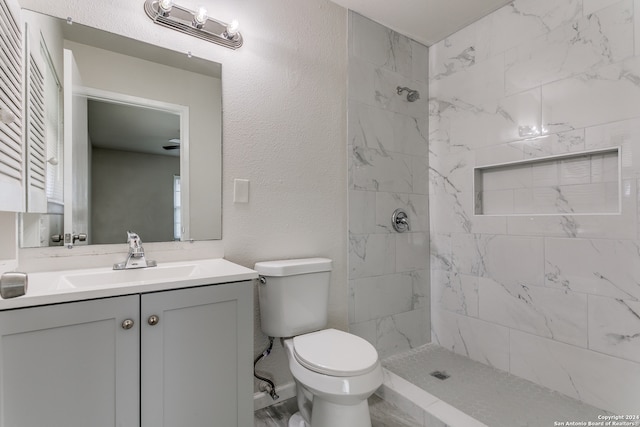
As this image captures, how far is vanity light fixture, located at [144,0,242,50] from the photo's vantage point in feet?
4.75

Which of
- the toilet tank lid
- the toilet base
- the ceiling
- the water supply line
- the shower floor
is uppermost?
the ceiling

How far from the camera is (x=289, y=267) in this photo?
1.60 metres

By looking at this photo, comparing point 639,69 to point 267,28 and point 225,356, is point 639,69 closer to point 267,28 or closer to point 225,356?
point 267,28

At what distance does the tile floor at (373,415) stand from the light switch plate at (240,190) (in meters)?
1.14

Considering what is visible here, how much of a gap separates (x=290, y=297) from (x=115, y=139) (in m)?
1.10

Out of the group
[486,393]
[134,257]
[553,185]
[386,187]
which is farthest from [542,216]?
[134,257]

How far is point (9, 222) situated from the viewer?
115cm

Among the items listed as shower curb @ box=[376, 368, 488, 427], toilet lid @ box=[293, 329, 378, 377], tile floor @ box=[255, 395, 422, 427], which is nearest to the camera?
toilet lid @ box=[293, 329, 378, 377]

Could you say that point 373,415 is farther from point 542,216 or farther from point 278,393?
point 542,216

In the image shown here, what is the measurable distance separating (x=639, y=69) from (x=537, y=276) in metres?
1.14

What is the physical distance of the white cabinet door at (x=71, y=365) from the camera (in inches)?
33.8

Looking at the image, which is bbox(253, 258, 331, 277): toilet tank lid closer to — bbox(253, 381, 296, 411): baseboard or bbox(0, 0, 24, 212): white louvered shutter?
bbox(253, 381, 296, 411): baseboard

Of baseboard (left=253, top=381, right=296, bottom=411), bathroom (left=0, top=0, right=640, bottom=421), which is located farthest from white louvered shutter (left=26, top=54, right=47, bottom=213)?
baseboard (left=253, top=381, right=296, bottom=411)

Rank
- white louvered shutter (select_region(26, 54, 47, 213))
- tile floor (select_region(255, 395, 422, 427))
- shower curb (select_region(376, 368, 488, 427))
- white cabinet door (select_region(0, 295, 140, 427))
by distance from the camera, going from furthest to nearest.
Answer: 1. tile floor (select_region(255, 395, 422, 427))
2. shower curb (select_region(376, 368, 488, 427))
3. white louvered shutter (select_region(26, 54, 47, 213))
4. white cabinet door (select_region(0, 295, 140, 427))
